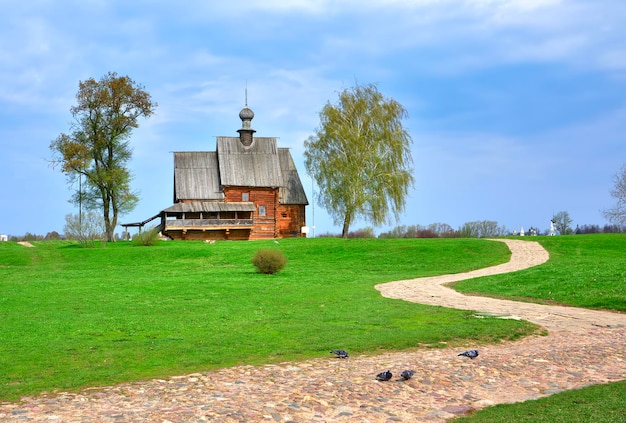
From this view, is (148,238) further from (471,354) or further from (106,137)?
(471,354)

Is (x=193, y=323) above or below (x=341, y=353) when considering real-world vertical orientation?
above

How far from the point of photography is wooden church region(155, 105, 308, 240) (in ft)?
186

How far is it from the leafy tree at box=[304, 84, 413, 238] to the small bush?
83.8 feet

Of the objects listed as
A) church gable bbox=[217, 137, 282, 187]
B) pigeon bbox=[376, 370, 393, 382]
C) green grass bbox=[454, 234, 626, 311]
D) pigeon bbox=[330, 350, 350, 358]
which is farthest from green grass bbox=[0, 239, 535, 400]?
church gable bbox=[217, 137, 282, 187]

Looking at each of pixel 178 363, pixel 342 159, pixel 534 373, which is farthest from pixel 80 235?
pixel 534 373

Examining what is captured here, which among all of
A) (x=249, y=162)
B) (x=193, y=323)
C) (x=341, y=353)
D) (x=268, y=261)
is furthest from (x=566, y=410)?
(x=249, y=162)

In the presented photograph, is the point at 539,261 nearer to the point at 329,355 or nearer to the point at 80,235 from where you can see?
the point at 329,355

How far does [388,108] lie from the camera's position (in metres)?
55.8

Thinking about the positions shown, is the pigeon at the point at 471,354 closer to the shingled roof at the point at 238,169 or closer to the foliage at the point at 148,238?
the foliage at the point at 148,238

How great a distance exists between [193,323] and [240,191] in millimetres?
45198

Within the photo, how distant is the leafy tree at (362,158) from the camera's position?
5478cm

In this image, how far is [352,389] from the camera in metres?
9.33

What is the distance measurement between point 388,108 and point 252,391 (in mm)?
48590

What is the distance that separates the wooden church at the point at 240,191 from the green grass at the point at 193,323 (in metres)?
24.6
